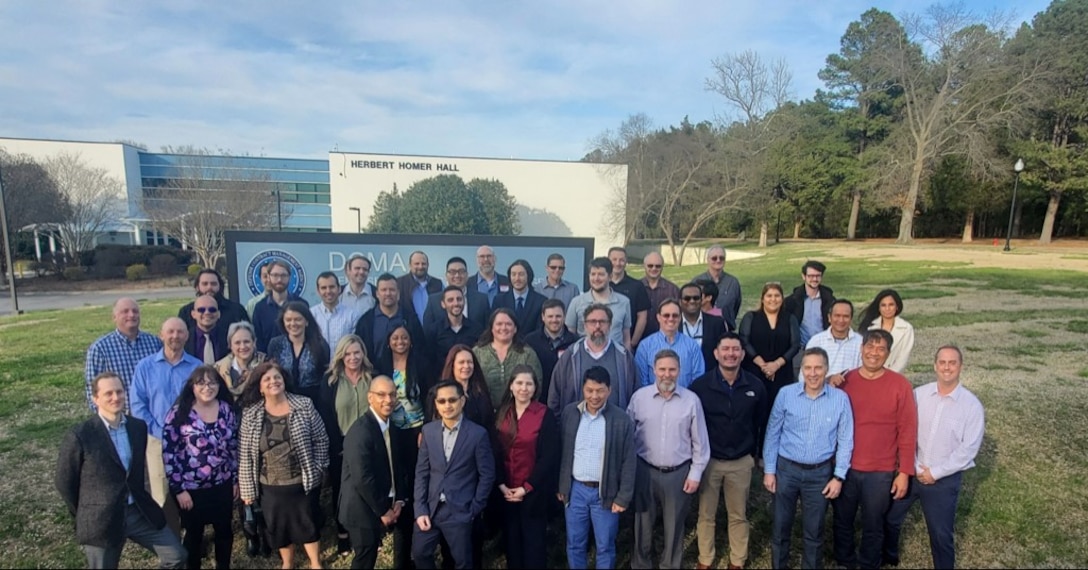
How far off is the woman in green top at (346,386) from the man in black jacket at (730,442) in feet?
8.06

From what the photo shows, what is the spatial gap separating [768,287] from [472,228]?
28.9 metres

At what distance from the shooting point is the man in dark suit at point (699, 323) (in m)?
4.82

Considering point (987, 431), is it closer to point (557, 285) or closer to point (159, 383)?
point (557, 285)

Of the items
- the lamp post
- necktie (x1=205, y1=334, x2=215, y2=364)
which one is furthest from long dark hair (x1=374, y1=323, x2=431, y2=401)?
the lamp post

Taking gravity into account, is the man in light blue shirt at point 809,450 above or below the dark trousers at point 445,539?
above

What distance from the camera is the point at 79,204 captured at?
104 ft

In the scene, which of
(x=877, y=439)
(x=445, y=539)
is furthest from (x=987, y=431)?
(x=445, y=539)

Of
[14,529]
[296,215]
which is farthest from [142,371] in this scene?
[296,215]

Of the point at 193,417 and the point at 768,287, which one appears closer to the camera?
the point at 193,417

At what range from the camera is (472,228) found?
1293 inches

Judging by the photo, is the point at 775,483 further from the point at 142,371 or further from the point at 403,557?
the point at 142,371

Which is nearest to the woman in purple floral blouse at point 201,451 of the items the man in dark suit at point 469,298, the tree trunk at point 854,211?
the man in dark suit at point 469,298

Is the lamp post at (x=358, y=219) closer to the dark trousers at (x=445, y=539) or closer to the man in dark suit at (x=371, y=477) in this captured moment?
the man in dark suit at (x=371, y=477)

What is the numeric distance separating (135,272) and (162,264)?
7.39 feet
